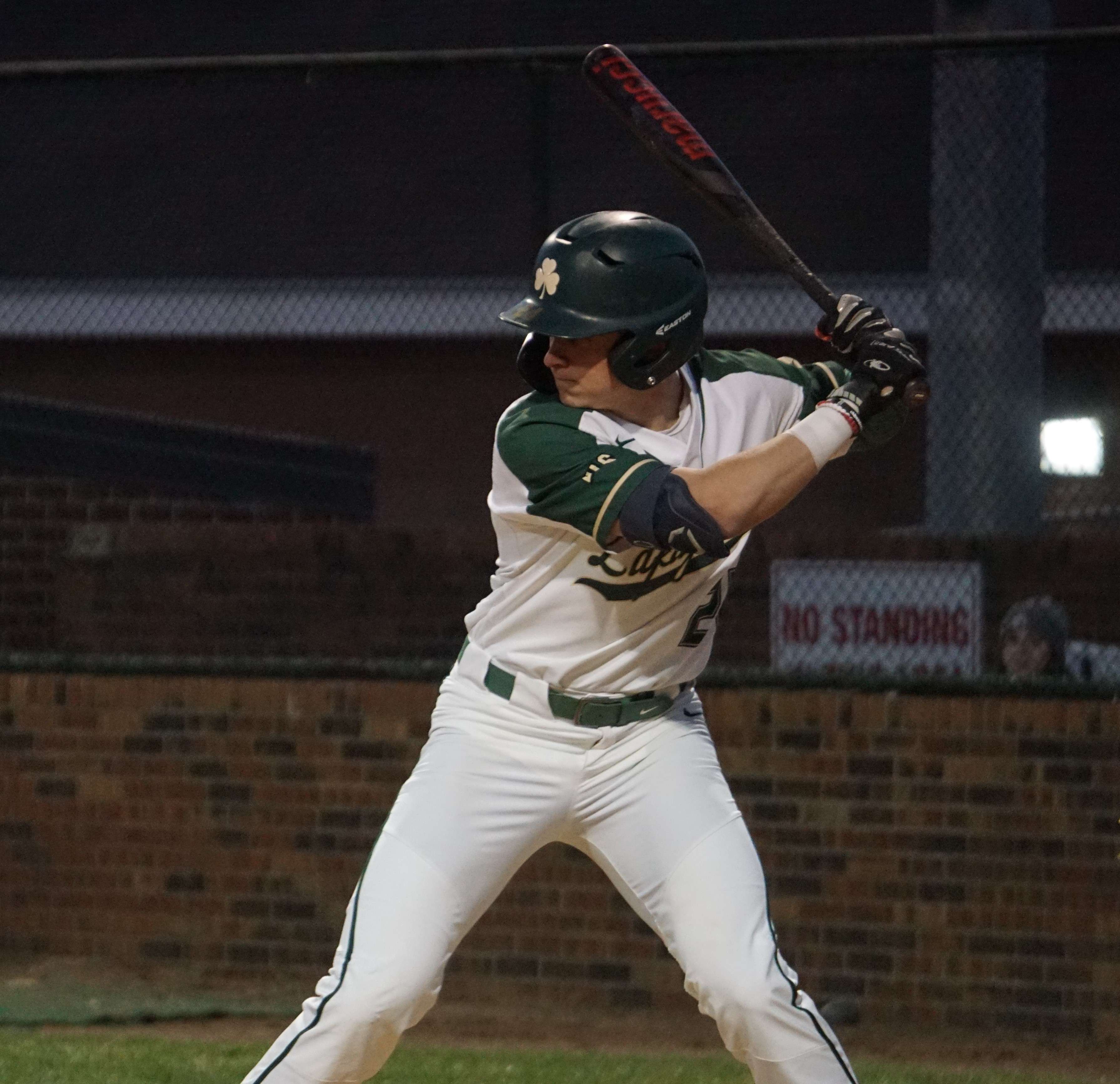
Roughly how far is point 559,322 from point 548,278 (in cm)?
10

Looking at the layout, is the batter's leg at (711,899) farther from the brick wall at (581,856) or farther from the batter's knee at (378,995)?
the brick wall at (581,856)

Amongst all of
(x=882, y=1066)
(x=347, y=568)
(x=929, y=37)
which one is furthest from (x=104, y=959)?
(x=929, y=37)

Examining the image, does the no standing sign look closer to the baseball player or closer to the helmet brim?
the baseball player

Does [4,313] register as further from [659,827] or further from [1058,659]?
[659,827]

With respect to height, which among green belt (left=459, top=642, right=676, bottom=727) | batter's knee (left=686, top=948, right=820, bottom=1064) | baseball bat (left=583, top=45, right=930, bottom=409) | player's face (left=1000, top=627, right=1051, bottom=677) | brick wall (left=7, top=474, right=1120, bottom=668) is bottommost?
batter's knee (left=686, top=948, right=820, bottom=1064)

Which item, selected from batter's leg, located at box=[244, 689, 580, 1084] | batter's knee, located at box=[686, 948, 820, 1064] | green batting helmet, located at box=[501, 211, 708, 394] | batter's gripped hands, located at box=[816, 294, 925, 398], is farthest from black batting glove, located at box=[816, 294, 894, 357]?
batter's knee, located at box=[686, 948, 820, 1064]

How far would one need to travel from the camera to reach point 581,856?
5617 mm

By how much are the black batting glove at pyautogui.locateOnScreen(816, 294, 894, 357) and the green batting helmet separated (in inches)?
11.2

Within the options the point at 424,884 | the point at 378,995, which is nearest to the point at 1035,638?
the point at 424,884

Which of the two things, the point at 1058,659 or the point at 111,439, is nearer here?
the point at 1058,659

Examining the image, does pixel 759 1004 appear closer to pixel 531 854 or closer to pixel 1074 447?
pixel 531 854

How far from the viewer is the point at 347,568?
596cm

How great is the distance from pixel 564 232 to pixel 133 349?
758 centimetres

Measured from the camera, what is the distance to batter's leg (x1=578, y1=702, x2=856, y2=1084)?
3139mm
